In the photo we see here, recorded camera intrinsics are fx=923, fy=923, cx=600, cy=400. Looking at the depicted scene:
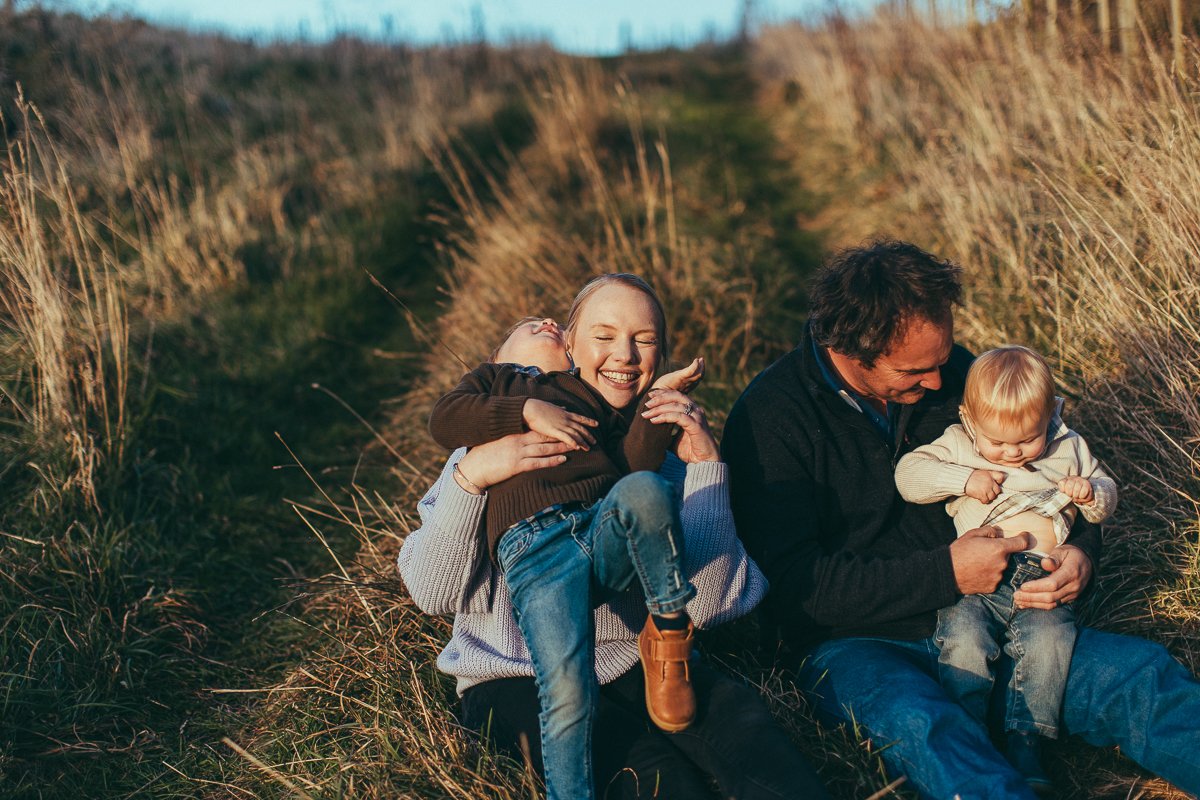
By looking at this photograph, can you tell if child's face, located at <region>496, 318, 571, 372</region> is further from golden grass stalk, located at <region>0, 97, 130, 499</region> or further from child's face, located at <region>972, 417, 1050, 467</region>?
golden grass stalk, located at <region>0, 97, 130, 499</region>

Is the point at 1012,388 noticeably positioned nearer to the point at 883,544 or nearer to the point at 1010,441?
the point at 1010,441

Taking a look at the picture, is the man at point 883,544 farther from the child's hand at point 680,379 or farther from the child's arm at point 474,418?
the child's arm at point 474,418

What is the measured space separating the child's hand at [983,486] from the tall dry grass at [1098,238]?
0.79 metres

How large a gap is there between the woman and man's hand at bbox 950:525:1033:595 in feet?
1.73

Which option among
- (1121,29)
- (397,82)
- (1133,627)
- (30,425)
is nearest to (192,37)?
(397,82)

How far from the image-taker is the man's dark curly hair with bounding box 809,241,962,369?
2.60 metres

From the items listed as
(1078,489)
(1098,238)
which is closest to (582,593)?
(1078,489)

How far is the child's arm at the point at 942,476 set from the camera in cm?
255

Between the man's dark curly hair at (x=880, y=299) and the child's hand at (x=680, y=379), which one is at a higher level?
the man's dark curly hair at (x=880, y=299)

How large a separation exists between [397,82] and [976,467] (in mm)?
9767

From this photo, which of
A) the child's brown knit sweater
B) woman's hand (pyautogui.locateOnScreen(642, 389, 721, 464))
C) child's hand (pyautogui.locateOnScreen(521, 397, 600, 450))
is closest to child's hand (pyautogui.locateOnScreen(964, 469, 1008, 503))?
woman's hand (pyautogui.locateOnScreen(642, 389, 721, 464))

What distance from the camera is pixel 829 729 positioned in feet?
8.23

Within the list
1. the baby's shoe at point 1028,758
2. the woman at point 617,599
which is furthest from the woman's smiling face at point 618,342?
the baby's shoe at point 1028,758

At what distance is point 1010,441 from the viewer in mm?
2547
